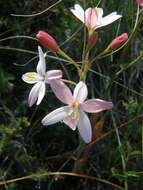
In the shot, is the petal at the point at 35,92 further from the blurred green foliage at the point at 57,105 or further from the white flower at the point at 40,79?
the blurred green foliage at the point at 57,105

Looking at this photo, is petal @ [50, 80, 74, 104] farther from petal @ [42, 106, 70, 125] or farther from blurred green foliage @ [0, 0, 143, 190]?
blurred green foliage @ [0, 0, 143, 190]

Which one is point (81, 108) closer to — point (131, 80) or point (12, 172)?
point (12, 172)

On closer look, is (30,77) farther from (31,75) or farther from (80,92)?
(80,92)

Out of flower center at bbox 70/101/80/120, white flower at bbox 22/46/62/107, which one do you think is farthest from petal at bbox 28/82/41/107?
flower center at bbox 70/101/80/120

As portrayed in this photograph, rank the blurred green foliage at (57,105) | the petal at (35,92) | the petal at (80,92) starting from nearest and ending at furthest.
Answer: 1. the petal at (80,92)
2. the petal at (35,92)
3. the blurred green foliage at (57,105)

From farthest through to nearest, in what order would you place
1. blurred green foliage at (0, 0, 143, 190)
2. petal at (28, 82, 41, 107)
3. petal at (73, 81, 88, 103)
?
blurred green foliage at (0, 0, 143, 190) → petal at (28, 82, 41, 107) → petal at (73, 81, 88, 103)

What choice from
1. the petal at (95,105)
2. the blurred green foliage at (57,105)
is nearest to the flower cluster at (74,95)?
the petal at (95,105)

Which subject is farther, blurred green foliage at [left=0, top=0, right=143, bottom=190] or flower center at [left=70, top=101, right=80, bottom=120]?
blurred green foliage at [left=0, top=0, right=143, bottom=190]

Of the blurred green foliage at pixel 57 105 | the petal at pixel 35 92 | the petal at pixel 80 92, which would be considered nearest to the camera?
the petal at pixel 80 92

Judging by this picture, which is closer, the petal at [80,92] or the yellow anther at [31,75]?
the petal at [80,92]
